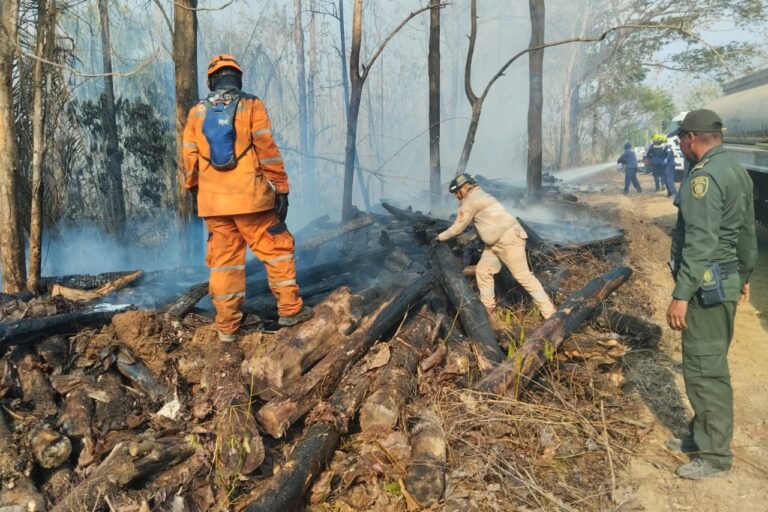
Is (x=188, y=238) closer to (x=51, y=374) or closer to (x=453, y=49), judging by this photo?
(x=51, y=374)

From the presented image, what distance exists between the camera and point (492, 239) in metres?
5.55

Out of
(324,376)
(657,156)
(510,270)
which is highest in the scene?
(657,156)

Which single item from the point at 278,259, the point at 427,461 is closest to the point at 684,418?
the point at 427,461

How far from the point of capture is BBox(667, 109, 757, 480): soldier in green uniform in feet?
9.66

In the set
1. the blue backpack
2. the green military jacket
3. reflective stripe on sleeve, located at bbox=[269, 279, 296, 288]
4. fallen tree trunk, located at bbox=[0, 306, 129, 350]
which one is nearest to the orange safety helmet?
the blue backpack

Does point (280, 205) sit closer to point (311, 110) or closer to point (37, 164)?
point (37, 164)

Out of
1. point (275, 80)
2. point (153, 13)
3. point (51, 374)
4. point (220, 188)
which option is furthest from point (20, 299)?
point (275, 80)

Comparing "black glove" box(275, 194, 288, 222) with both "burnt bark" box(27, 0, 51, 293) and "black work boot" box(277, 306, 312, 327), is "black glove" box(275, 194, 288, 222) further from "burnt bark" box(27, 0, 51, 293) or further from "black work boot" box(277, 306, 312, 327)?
"burnt bark" box(27, 0, 51, 293)

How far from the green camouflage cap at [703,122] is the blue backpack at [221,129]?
3.18 m

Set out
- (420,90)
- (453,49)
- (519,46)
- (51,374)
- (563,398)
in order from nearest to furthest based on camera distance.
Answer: (51,374) < (563,398) < (420,90) < (519,46) < (453,49)

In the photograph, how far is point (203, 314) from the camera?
4512mm

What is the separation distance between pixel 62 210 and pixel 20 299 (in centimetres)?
364

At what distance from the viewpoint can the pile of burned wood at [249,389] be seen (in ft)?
9.47

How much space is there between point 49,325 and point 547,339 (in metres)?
4.12
